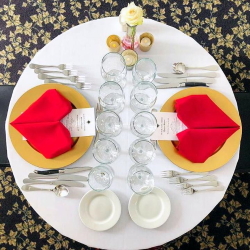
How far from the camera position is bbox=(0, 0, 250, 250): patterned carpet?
1849mm

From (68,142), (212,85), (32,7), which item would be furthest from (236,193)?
(32,7)

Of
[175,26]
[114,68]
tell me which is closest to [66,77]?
[114,68]

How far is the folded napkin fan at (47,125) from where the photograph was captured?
1.16 metres

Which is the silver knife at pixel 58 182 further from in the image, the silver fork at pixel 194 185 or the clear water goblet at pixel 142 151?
the silver fork at pixel 194 185

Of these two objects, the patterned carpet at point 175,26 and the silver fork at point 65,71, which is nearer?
the silver fork at point 65,71

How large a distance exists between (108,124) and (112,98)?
4.0 inches

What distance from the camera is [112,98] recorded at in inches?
48.1

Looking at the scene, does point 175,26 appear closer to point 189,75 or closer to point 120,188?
point 189,75

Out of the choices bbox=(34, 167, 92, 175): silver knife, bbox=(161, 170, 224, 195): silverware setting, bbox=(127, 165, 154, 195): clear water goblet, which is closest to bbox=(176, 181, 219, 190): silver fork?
bbox=(161, 170, 224, 195): silverware setting

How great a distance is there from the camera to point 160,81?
125 cm

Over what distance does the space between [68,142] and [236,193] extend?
1.19 meters

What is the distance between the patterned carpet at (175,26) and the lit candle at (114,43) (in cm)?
88

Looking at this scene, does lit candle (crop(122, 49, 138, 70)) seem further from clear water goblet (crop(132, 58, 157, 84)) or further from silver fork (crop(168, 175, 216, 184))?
silver fork (crop(168, 175, 216, 184))

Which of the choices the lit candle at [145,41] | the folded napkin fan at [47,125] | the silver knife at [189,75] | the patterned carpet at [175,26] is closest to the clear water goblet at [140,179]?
the folded napkin fan at [47,125]
